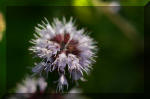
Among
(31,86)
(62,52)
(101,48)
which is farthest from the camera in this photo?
(101,48)

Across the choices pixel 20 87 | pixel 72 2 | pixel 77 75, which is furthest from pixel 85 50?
pixel 72 2

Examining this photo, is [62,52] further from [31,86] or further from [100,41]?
[100,41]

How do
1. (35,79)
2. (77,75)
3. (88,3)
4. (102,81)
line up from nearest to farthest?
1. (77,75)
2. (35,79)
3. (88,3)
4. (102,81)

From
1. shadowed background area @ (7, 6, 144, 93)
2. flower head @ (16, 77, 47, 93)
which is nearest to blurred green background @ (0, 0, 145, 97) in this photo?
shadowed background area @ (7, 6, 144, 93)

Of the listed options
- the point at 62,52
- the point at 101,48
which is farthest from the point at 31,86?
the point at 101,48

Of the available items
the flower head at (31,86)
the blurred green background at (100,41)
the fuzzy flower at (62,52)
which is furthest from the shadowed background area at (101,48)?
the fuzzy flower at (62,52)

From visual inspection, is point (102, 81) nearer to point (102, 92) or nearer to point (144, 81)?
point (102, 92)
